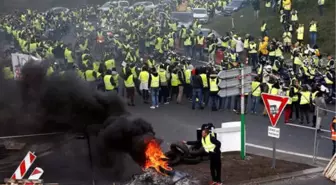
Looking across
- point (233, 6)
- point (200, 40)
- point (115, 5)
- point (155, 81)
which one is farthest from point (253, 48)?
point (115, 5)

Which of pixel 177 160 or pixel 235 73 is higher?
pixel 235 73

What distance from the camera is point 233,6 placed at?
3819cm

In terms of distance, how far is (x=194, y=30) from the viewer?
2902 cm

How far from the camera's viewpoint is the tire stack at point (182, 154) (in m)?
12.7

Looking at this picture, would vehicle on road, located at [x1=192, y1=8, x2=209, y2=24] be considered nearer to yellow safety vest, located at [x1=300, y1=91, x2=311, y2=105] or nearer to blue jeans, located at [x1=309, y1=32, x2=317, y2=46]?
blue jeans, located at [x1=309, y1=32, x2=317, y2=46]

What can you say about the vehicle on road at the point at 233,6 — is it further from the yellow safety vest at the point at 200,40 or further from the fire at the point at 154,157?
the fire at the point at 154,157

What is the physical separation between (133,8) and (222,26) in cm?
817

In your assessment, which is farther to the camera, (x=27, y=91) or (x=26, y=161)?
(x=27, y=91)

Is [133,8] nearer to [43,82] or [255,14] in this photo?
[255,14]

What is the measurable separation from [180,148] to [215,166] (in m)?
1.35

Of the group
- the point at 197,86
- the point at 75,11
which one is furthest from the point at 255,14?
the point at 197,86

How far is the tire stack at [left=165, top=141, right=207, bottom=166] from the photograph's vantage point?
12695mm

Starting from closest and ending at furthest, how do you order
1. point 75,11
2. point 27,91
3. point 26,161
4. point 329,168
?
point 26,161, point 329,168, point 27,91, point 75,11

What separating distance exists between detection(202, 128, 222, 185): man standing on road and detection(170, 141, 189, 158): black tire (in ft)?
3.23
